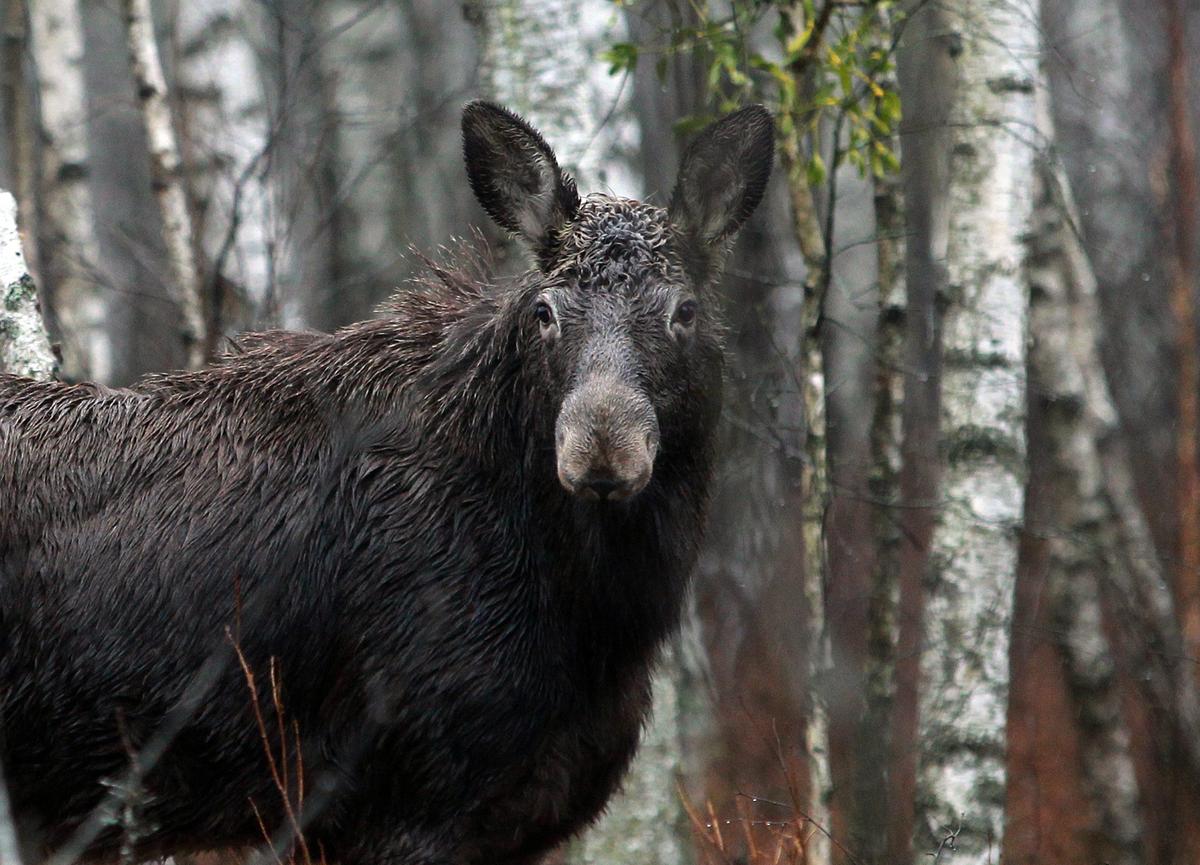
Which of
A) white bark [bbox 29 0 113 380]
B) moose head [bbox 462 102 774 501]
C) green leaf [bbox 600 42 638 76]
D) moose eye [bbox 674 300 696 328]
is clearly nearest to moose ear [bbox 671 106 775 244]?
moose head [bbox 462 102 774 501]

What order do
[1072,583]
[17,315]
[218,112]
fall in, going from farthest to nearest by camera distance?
[218,112], [1072,583], [17,315]

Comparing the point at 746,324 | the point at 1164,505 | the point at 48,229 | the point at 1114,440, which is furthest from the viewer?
the point at 1164,505

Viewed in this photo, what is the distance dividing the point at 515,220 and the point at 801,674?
20.2ft

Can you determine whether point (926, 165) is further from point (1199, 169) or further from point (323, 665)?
point (323, 665)

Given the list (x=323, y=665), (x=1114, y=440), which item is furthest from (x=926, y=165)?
(x=323, y=665)

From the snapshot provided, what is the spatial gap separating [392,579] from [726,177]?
1.85 metres

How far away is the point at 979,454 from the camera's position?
649 cm

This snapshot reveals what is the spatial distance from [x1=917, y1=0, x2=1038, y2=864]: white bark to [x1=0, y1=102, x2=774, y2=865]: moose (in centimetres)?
189

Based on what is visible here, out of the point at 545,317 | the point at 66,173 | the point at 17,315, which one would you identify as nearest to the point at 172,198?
the point at 66,173

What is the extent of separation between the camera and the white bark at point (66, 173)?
35.1 feet

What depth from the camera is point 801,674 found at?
10.4 metres

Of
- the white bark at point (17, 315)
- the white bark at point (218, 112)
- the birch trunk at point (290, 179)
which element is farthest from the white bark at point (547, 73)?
the white bark at point (218, 112)

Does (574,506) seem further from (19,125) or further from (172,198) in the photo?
(19,125)

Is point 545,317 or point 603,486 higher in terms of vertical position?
point 545,317
